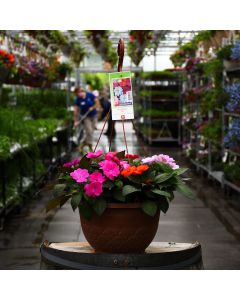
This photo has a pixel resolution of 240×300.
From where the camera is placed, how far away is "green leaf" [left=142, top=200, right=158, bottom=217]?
111 inches

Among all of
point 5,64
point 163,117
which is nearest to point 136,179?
point 5,64

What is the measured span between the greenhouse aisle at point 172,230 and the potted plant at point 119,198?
7.56ft

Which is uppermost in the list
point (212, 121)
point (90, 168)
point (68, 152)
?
point (90, 168)

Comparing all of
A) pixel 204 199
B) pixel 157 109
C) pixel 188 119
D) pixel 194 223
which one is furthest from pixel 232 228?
pixel 157 109

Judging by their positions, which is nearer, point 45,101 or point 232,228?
point 232,228

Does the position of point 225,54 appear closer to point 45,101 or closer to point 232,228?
point 232,228

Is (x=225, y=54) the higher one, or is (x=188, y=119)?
(x=225, y=54)

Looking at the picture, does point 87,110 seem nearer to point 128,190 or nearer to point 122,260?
point 128,190

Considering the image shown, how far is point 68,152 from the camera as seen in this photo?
14516 mm

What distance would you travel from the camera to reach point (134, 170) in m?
2.88

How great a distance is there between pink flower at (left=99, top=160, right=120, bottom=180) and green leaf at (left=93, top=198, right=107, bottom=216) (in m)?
0.11

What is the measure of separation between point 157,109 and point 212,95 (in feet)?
27.4

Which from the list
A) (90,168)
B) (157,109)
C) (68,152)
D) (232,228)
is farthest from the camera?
(157,109)

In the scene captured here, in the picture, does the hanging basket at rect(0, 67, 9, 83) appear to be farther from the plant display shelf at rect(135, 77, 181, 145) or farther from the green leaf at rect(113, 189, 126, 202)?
the plant display shelf at rect(135, 77, 181, 145)
